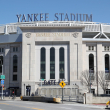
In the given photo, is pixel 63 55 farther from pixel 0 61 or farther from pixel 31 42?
pixel 0 61

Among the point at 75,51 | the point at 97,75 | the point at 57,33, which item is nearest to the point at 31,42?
the point at 57,33

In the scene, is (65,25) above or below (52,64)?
above

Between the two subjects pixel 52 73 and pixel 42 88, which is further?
pixel 52 73

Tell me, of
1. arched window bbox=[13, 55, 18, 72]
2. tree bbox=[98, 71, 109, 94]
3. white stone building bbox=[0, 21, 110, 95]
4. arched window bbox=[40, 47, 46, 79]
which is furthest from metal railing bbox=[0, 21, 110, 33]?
tree bbox=[98, 71, 109, 94]

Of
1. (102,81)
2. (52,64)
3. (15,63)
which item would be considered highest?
(15,63)

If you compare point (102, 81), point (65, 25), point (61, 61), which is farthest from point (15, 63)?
point (102, 81)

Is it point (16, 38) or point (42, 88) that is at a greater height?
point (16, 38)

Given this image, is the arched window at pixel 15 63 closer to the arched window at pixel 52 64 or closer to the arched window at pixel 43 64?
the arched window at pixel 43 64

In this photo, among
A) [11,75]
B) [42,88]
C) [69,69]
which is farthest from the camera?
[11,75]

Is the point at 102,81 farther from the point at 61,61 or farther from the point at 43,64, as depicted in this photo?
the point at 43,64

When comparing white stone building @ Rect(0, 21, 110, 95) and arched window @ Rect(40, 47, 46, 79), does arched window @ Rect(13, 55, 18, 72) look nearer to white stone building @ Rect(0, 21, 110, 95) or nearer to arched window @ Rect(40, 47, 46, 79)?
white stone building @ Rect(0, 21, 110, 95)

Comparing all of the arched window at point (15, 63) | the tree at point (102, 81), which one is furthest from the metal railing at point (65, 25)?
the tree at point (102, 81)

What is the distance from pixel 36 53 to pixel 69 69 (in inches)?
412

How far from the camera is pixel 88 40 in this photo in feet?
243
